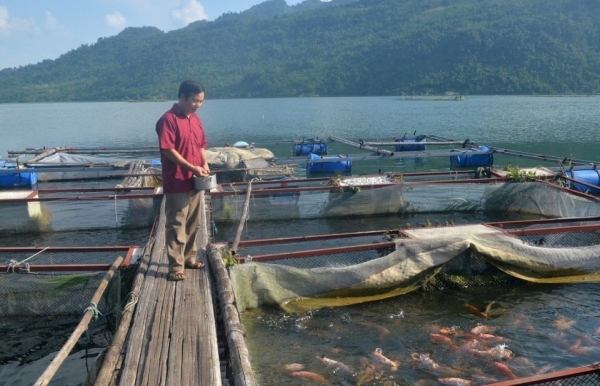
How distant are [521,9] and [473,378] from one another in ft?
485

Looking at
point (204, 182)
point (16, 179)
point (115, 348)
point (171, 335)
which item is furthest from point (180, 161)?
point (16, 179)

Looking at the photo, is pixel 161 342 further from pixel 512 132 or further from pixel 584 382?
pixel 512 132

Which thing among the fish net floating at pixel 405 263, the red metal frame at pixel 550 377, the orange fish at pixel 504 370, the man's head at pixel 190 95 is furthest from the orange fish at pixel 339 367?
the man's head at pixel 190 95

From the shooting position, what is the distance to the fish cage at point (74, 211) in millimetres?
13266

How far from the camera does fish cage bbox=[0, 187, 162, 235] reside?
522 inches

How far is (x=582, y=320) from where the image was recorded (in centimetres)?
802

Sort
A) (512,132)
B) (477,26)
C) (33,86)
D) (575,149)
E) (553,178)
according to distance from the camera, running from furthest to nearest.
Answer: (33,86) → (477,26) → (512,132) → (575,149) → (553,178)

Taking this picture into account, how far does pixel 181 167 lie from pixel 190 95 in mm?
865

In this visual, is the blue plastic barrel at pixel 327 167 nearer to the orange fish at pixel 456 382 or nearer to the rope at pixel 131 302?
the orange fish at pixel 456 382

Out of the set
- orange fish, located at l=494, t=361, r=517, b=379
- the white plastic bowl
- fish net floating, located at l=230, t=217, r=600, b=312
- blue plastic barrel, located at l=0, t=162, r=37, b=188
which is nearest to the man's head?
the white plastic bowl

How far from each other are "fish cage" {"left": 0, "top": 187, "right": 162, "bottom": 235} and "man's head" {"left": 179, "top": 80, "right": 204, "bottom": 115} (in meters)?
7.86

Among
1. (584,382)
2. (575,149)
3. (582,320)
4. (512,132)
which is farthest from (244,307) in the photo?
(512,132)

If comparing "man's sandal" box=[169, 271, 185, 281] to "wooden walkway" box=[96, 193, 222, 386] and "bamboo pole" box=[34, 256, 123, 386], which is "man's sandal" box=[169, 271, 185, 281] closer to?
"wooden walkway" box=[96, 193, 222, 386]

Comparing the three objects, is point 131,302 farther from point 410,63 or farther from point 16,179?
point 410,63
